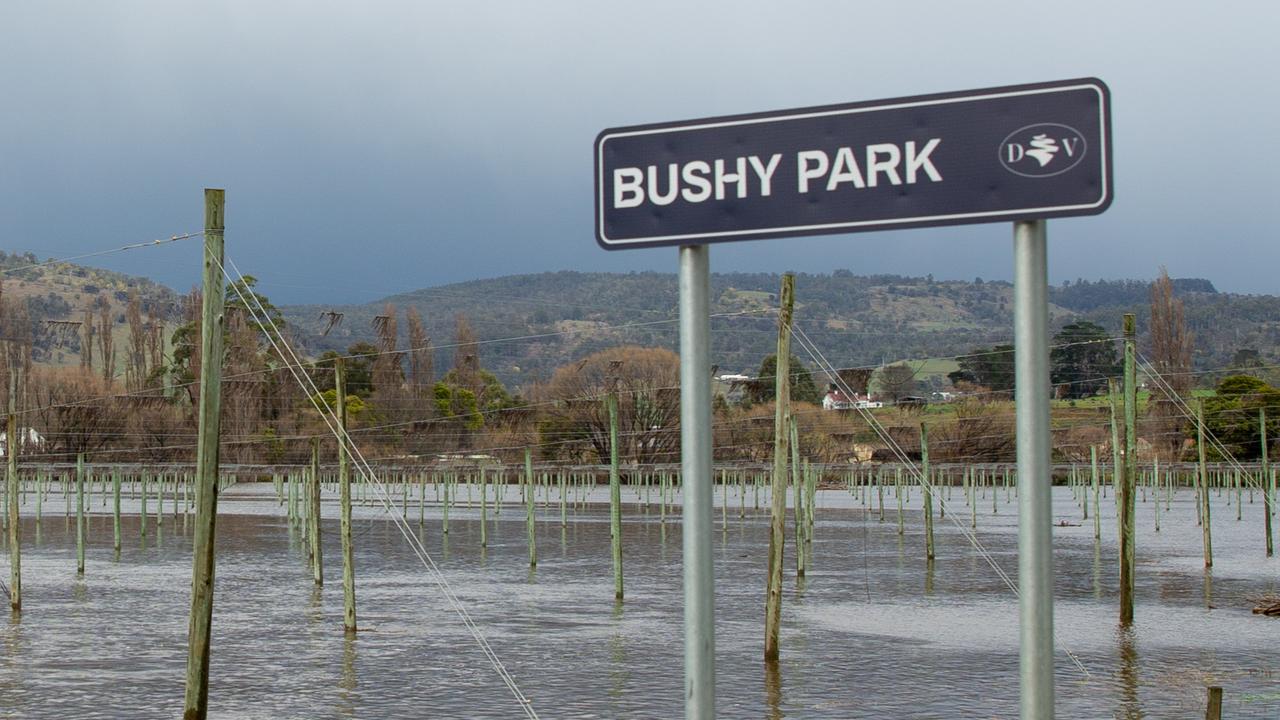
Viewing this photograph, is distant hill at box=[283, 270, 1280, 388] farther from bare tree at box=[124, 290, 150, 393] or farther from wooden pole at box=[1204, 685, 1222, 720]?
wooden pole at box=[1204, 685, 1222, 720]

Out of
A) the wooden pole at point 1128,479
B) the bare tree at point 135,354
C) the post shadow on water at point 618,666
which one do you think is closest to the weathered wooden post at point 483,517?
the post shadow on water at point 618,666

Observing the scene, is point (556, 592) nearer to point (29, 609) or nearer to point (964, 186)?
point (29, 609)

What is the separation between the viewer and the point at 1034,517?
13.2ft

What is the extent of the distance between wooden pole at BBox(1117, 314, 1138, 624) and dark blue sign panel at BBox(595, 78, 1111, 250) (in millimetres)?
16355

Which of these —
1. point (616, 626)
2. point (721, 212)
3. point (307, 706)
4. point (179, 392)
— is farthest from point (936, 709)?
point (179, 392)

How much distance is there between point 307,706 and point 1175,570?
24.8 m

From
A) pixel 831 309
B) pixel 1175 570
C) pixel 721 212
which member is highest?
pixel 831 309

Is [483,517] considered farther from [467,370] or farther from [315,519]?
[467,370]

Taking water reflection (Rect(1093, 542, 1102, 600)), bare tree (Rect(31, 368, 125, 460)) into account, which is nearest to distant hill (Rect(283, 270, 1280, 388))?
bare tree (Rect(31, 368, 125, 460))

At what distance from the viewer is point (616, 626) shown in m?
24.0

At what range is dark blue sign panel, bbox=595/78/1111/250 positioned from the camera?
4031mm

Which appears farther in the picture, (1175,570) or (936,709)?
(1175,570)

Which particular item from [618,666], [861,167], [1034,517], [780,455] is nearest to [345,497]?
[618,666]

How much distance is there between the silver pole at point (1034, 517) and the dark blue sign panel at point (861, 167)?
13.3 inches
